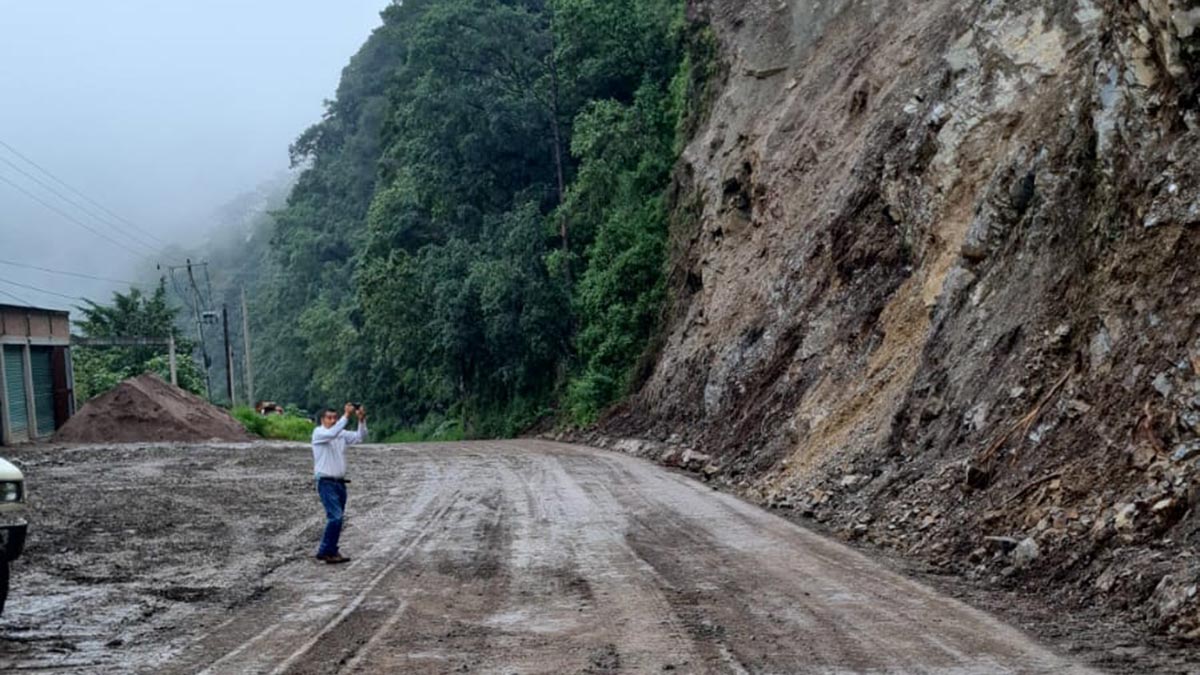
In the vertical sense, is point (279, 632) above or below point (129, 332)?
below

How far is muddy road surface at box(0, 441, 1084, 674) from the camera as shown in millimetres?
7973

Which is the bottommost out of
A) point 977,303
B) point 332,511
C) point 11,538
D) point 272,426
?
point 332,511

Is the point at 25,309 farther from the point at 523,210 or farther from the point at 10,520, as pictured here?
the point at 10,520

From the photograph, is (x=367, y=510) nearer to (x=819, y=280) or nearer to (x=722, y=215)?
(x=819, y=280)

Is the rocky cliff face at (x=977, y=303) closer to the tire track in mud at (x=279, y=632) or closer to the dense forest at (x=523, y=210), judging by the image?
the tire track in mud at (x=279, y=632)

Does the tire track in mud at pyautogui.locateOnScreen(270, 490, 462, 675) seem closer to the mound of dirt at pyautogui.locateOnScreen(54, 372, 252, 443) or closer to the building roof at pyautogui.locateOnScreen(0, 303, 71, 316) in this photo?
the mound of dirt at pyautogui.locateOnScreen(54, 372, 252, 443)

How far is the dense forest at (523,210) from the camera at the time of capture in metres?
39.2

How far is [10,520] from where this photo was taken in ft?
29.4

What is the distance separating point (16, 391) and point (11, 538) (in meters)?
28.8

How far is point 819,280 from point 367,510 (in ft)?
36.0

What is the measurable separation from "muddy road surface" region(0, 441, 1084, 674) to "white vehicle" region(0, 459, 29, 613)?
0.57 meters

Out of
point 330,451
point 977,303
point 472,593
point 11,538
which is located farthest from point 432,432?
point 11,538

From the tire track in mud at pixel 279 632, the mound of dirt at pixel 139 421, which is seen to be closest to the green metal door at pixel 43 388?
the mound of dirt at pixel 139 421

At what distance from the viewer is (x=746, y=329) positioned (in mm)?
26953
